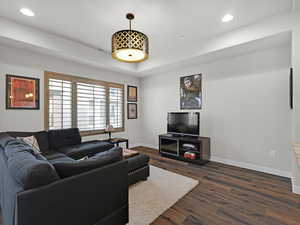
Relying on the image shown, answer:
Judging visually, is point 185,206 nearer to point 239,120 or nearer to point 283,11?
point 239,120

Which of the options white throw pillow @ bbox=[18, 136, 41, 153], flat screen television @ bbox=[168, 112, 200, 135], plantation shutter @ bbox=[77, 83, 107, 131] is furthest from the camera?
plantation shutter @ bbox=[77, 83, 107, 131]

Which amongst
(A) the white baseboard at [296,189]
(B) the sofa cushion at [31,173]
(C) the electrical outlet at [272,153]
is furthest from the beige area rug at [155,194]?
(C) the electrical outlet at [272,153]

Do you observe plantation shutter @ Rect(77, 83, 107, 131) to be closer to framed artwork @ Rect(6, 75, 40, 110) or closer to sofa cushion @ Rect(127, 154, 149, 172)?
framed artwork @ Rect(6, 75, 40, 110)

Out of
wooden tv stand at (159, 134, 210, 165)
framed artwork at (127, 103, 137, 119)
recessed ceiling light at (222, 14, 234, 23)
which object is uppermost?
recessed ceiling light at (222, 14, 234, 23)

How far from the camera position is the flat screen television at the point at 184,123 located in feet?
12.9

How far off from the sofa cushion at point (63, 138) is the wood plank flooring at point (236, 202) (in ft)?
8.48

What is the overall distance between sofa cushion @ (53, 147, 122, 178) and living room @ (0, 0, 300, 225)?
0.01 meters

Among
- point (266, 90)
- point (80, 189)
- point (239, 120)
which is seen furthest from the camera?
point (239, 120)

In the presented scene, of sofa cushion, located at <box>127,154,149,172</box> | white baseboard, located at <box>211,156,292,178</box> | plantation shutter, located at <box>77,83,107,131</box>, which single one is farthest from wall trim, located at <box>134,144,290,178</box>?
plantation shutter, located at <box>77,83,107,131</box>

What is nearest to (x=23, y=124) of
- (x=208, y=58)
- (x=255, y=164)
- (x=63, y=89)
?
(x=63, y=89)

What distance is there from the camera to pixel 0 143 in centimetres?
212

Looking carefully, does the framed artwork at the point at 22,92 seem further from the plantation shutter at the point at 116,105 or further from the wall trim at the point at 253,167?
the wall trim at the point at 253,167

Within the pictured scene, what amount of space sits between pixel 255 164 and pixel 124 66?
434 cm

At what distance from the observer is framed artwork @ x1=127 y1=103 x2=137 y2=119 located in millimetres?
5387
